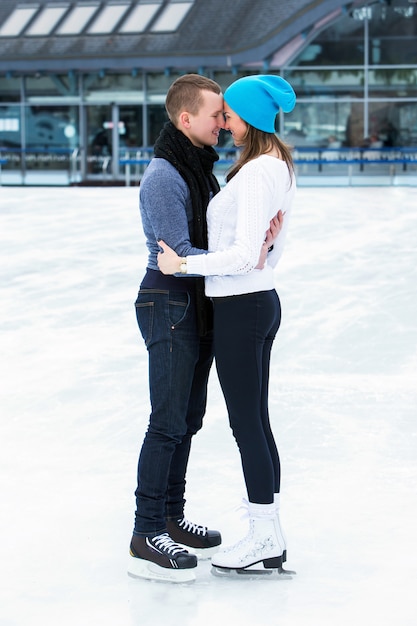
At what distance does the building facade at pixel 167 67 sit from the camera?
24.1m

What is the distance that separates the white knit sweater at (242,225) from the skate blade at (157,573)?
770 mm

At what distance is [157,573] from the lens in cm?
312

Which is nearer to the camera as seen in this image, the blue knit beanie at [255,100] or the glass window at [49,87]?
the blue knit beanie at [255,100]

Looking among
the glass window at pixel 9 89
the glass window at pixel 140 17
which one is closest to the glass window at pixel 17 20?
the glass window at pixel 9 89

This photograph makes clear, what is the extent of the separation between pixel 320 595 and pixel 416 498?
96 centimetres

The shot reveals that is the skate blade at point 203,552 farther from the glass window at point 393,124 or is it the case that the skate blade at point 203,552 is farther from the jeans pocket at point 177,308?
the glass window at point 393,124

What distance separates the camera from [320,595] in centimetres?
298

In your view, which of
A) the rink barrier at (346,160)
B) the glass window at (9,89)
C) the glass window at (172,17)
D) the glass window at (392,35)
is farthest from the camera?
the glass window at (9,89)

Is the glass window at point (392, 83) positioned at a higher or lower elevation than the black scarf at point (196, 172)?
higher

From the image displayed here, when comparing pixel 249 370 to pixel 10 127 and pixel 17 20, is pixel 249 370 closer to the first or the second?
pixel 10 127

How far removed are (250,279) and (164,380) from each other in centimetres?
37

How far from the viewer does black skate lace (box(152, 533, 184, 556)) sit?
3.18 m

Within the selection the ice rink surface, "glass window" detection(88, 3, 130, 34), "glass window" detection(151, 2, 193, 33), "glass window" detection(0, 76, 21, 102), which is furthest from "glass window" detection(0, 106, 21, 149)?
the ice rink surface

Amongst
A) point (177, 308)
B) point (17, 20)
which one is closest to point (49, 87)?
point (17, 20)
